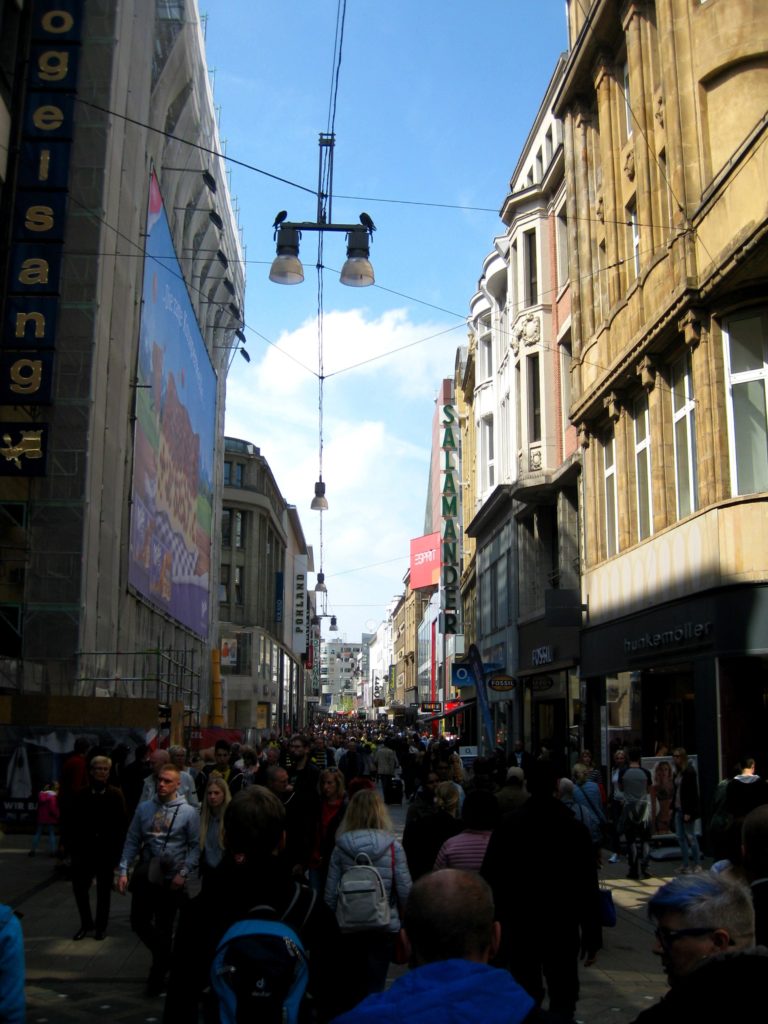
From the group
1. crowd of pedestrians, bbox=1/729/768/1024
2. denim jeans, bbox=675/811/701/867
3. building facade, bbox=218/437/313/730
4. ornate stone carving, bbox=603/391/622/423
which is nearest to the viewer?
crowd of pedestrians, bbox=1/729/768/1024

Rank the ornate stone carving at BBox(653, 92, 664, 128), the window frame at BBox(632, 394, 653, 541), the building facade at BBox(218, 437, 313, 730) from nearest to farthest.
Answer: the ornate stone carving at BBox(653, 92, 664, 128) → the window frame at BBox(632, 394, 653, 541) → the building facade at BBox(218, 437, 313, 730)

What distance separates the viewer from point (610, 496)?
25.6 meters

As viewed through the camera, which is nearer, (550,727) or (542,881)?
(542,881)

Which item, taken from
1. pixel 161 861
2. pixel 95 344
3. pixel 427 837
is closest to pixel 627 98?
pixel 95 344

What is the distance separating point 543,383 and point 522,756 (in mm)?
13654

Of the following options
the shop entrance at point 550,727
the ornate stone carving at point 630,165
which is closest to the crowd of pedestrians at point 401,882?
the ornate stone carving at point 630,165

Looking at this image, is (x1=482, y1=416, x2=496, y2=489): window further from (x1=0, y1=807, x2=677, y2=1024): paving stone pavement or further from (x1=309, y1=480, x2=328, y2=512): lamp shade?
(x1=0, y1=807, x2=677, y2=1024): paving stone pavement

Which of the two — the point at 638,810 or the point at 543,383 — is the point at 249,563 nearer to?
the point at 543,383

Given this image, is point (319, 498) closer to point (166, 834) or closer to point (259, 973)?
point (166, 834)

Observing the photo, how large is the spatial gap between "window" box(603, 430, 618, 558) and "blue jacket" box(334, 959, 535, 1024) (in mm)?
23336

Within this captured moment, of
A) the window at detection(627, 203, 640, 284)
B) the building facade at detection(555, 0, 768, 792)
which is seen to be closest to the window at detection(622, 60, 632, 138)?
the building facade at detection(555, 0, 768, 792)

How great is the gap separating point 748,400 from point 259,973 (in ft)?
52.6

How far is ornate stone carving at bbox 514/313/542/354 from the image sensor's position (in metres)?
33.8

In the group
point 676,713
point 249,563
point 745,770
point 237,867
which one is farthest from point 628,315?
point 249,563
